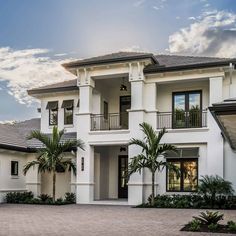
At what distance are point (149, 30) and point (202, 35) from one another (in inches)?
116

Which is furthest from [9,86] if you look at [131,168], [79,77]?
[131,168]

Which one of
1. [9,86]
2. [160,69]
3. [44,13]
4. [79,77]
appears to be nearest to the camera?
[44,13]

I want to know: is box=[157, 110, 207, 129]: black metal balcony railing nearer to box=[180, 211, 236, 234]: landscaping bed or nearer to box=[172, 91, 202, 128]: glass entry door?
box=[172, 91, 202, 128]: glass entry door

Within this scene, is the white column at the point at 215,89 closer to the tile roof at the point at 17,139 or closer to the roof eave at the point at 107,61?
the roof eave at the point at 107,61

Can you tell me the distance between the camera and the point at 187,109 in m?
22.6

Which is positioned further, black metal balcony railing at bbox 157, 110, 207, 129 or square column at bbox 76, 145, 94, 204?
square column at bbox 76, 145, 94, 204

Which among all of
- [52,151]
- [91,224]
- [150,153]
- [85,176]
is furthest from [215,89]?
[91,224]

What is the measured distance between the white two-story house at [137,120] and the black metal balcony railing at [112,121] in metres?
0.06

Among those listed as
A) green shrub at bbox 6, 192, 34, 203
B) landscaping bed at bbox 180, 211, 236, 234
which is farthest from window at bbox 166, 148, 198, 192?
landscaping bed at bbox 180, 211, 236, 234

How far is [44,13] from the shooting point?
1791 cm

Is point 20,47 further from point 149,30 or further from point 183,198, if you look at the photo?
point 183,198

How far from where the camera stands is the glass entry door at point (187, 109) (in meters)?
22.2

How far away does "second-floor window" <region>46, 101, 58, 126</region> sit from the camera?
84.7 feet

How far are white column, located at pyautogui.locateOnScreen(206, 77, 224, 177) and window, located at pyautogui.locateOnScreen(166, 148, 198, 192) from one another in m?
1.08
